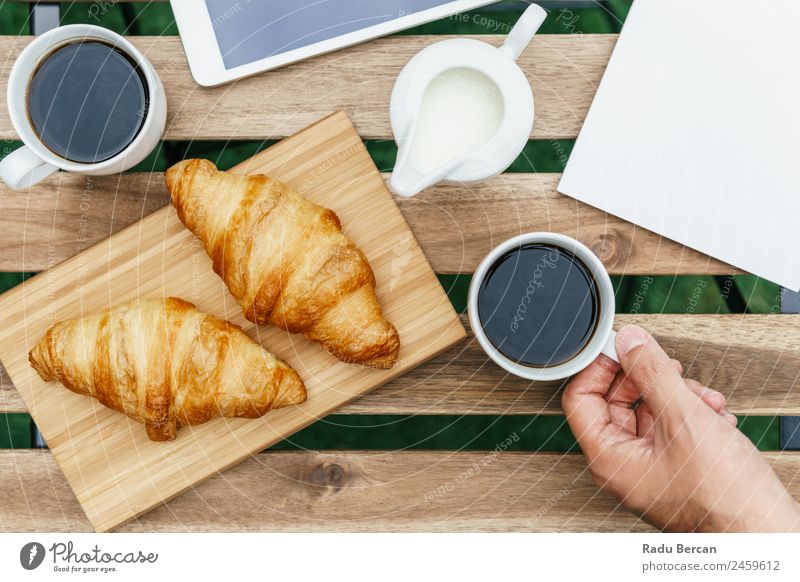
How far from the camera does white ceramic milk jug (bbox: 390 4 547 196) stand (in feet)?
2.24

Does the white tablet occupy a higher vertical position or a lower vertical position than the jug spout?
higher

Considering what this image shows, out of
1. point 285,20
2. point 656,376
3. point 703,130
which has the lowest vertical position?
point 656,376

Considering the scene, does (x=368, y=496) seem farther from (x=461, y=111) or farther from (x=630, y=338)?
(x=461, y=111)

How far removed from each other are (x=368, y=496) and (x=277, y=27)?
0.63 m

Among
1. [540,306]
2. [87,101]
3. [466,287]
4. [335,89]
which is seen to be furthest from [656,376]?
[87,101]

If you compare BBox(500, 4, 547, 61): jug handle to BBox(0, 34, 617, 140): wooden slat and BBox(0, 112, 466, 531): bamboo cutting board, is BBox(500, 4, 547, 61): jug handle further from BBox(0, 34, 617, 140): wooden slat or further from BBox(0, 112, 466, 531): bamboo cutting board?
BBox(0, 112, 466, 531): bamboo cutting board

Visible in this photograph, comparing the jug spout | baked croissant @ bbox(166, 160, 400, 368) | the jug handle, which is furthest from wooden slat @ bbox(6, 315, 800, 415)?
the jug handle

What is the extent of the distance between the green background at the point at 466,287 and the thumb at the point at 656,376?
12 centimetres

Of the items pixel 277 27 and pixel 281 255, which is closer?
pixel 281 255

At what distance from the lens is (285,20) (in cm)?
78

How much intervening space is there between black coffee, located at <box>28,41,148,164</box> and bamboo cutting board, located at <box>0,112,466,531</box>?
4.2 inches

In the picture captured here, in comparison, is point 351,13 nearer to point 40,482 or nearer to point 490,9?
point 490,9

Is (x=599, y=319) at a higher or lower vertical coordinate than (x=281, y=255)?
lower
